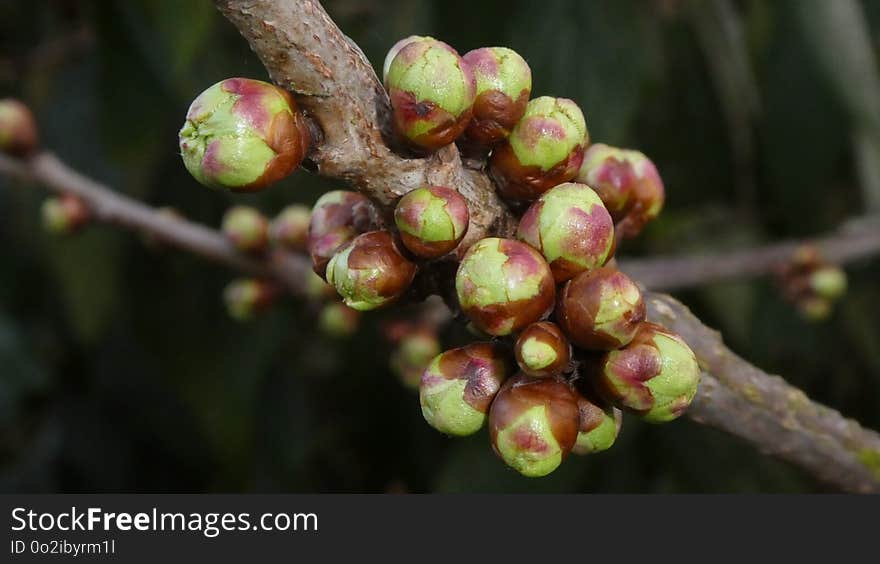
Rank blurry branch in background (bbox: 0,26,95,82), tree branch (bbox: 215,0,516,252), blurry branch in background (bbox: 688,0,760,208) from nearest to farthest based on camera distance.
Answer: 1. tree branch (bbox: 215,0,516,252)
2. blurry branch in background (bbox: 688,0,760,208)
3. blurry branch in background (bbox: 0,26,95,82)

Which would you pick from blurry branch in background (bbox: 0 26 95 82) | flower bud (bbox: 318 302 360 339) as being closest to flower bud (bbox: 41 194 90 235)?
flower bud (bbox: 318 302 360 339)

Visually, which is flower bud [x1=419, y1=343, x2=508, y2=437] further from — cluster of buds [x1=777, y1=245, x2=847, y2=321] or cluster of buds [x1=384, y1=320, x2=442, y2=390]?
cluster of buds [x1=777, y1=245, x2=847, y2=321]

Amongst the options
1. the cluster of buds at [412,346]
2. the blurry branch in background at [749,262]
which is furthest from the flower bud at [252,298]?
the blurry branch in background at [749,262]

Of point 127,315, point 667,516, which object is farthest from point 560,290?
point 127,315

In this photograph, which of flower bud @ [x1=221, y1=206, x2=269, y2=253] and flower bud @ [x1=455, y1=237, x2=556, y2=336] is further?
flower bud @ [x1=221, y1=206, x2=269, y2=253]

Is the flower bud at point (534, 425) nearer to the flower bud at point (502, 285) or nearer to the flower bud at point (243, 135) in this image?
the flower bud at point (502, 285)
